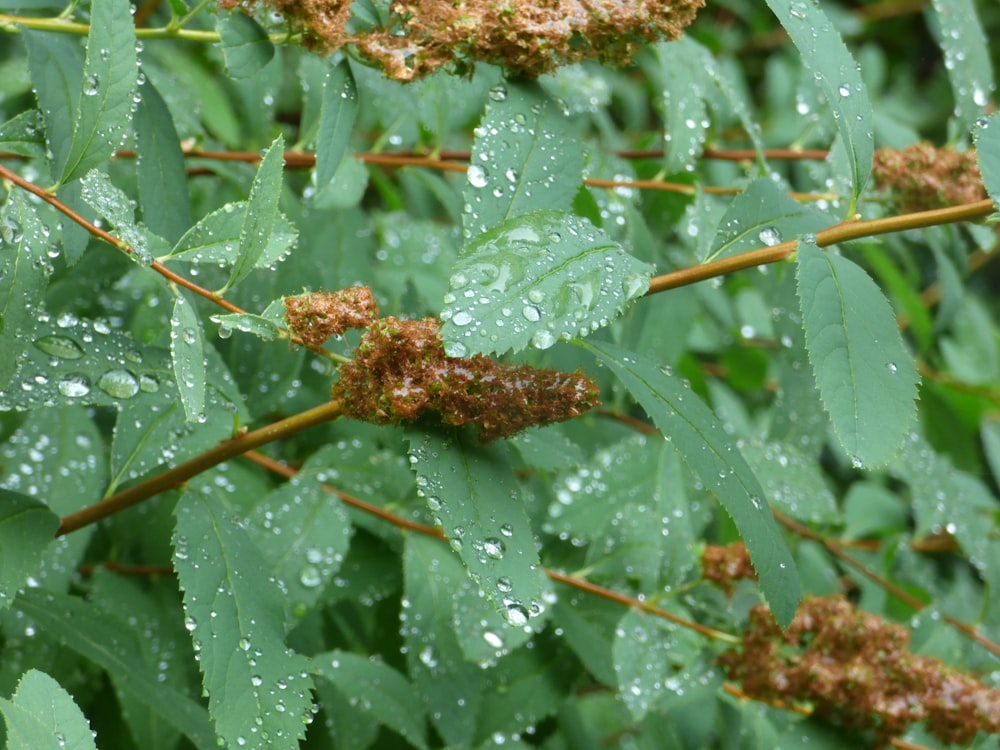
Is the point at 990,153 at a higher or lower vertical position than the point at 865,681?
higher

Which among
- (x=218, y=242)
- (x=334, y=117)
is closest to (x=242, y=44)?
(x=334, y=117)

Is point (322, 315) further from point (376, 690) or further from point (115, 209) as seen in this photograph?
point (376, 690)

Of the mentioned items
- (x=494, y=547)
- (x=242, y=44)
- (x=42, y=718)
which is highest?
(x=242, y=44)

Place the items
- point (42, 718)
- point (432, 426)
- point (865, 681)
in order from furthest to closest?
point (865, 681) < point (432, 426) < point (42, 718)

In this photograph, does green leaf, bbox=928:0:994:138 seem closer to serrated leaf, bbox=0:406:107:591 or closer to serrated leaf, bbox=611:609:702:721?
serrated leaf, bbox=611:609:702:721

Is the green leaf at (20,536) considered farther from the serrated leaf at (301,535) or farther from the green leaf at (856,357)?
the green leaf at (856,357)

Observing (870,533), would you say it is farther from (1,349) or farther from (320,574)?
(1,349)

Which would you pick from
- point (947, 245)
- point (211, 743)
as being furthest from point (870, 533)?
point (211, 743)
